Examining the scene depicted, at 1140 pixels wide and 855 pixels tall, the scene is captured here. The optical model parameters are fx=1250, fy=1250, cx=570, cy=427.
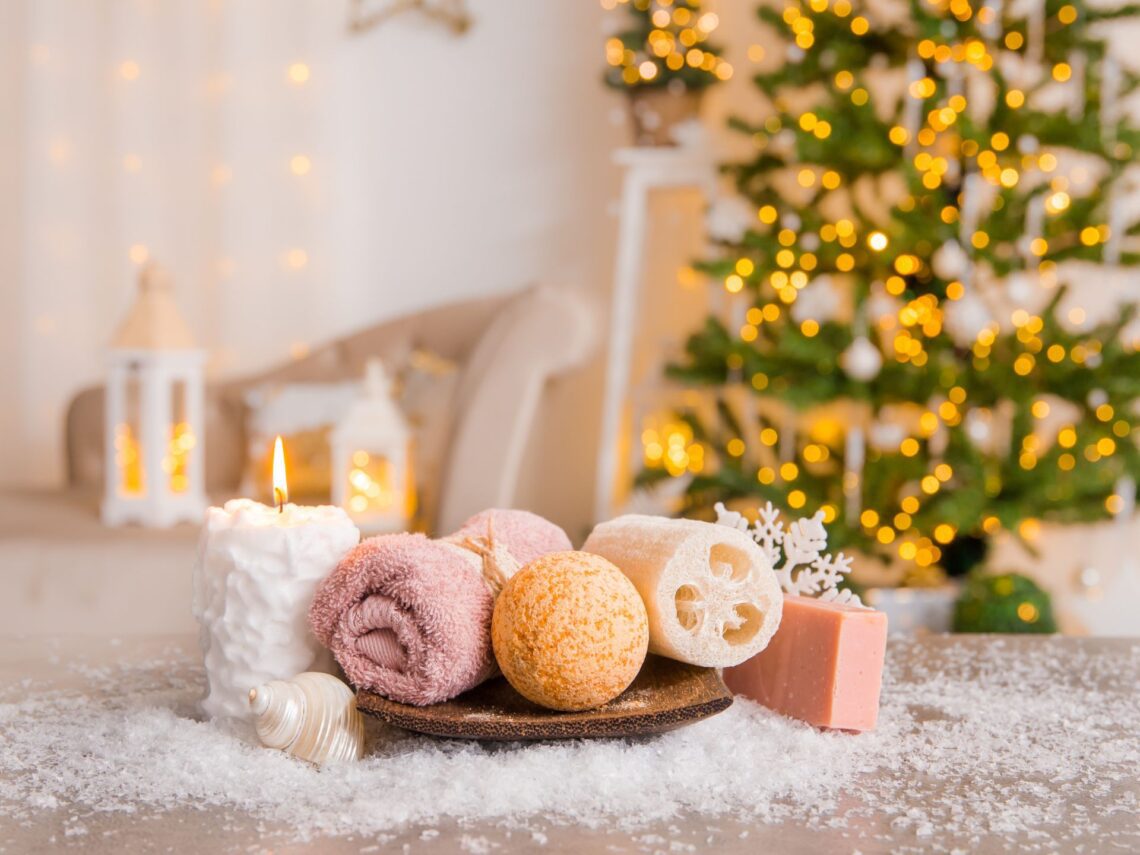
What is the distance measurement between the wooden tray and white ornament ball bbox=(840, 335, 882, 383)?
1.76 meters

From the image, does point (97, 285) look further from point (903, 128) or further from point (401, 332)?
point (903, 128)

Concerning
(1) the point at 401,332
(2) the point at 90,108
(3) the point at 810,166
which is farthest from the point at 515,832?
(2) the point at 90,108

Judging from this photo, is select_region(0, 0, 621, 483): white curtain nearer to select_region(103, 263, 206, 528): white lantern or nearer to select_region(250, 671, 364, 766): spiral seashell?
select_region(103, 263, 206, 528): white lantern

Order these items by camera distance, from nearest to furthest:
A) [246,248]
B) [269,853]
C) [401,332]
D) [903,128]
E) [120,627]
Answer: [269,853] < [120,627] < [903,128] < [401,332] < [246,248]

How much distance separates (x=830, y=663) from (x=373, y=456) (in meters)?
1.86

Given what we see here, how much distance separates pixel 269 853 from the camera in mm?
550

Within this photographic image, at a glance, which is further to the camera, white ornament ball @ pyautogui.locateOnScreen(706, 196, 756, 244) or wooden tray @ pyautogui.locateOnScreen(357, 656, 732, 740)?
white ornament ball @ pyautogui.locateOnScreen(706, 196, 756, 244)

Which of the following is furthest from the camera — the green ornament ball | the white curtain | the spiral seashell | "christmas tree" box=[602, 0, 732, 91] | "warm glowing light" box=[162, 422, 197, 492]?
the white curtain

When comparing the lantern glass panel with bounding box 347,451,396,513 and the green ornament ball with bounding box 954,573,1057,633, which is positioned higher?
the lantern glass panel with bounding box 347,451,396,513

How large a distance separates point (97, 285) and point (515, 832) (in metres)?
3.36

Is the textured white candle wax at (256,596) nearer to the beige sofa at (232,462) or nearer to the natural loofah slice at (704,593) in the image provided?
the natural loofah slice at (704,593)

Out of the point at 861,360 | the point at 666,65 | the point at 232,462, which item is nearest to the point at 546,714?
the point at 861,360

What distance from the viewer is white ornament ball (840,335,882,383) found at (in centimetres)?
241

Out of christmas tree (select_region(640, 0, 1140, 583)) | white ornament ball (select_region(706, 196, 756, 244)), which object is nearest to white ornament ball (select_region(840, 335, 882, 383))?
christmas tree (select_region(640, 0, 1140, 583))
